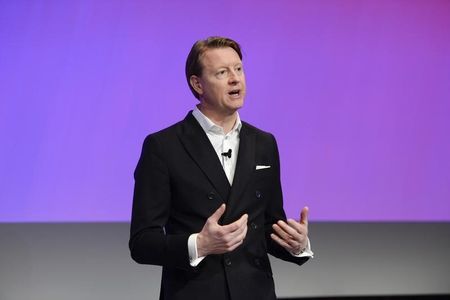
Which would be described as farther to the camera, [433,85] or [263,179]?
[433,85]

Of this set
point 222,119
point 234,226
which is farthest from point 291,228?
point 222,119

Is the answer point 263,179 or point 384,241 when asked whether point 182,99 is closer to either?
point 384,241

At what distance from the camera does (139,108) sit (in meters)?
3.50

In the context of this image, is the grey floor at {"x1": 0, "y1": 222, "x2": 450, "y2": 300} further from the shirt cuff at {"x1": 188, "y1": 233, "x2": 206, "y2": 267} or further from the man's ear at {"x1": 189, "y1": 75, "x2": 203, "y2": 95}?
the shirt cuff at {"x1": 188, "y1": 233, "x2": 206, "y2": 267}

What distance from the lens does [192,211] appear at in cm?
173

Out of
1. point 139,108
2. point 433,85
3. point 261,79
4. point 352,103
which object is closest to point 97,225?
point 139,108

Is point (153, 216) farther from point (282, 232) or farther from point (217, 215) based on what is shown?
point (282, 232)

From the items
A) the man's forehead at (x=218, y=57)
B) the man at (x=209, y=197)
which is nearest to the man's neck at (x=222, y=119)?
the man at (x=209, y=197)

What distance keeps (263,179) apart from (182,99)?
5.78 feet

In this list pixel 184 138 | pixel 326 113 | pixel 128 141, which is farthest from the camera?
pixel 326 113

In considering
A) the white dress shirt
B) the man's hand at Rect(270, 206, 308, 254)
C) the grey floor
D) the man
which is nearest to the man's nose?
the man

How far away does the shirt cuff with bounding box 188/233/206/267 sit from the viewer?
63.7 inches

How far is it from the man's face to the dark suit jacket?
0.28ft

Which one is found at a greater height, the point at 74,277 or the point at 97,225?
the point at 97,225
